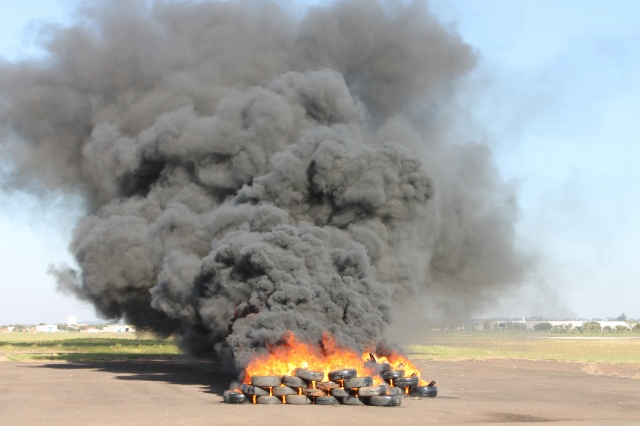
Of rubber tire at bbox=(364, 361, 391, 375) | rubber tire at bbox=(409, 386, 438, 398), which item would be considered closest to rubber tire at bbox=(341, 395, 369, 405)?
rubber tire at bbox=(364, 361, 391, 375)

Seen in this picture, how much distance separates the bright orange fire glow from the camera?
26812 mm

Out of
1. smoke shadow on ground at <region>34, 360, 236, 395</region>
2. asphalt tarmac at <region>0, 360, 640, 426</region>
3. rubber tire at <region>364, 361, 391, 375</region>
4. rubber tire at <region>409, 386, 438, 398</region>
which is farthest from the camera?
smoke shadow on ground at <region>34, 360, 236, 395</region>

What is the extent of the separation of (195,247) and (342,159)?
25.1 ft

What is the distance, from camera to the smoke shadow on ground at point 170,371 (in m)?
35.1

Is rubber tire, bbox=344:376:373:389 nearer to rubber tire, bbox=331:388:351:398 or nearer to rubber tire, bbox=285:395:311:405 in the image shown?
rubber tire, bbox=331:388:351:398

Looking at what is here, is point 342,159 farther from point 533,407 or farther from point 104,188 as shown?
point 104,188

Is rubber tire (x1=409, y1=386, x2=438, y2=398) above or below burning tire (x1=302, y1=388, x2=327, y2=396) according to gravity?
below

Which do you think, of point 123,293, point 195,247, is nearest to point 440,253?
point 195,247

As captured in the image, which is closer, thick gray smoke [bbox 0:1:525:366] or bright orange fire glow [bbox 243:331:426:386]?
bright orange fire glow [bbox 243:331:426:386]

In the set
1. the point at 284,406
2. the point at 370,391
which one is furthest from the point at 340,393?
the point at 284,406

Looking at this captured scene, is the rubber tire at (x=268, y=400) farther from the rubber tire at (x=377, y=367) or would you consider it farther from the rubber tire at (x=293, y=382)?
the rubber tire at (x=377, y=367)

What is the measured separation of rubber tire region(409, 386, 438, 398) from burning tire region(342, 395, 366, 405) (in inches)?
147

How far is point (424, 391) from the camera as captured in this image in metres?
29.0

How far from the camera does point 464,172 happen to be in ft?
157
